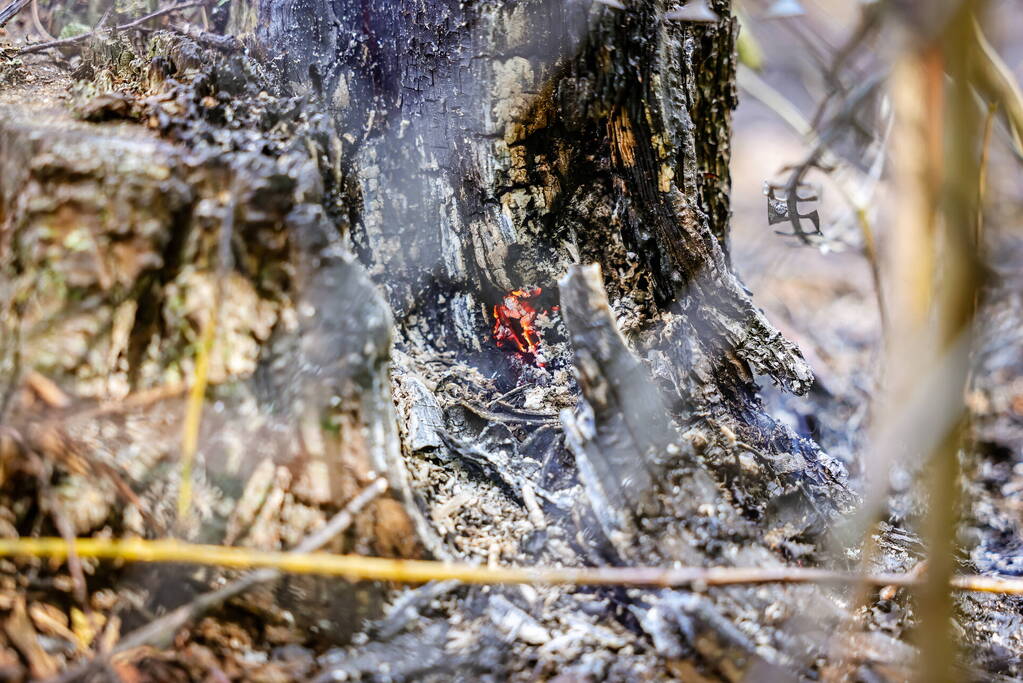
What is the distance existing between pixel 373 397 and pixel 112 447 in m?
0.23

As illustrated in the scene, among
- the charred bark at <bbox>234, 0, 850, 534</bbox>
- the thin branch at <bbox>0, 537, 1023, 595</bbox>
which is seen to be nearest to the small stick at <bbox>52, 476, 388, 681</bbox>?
the thin branch at <bbox>0, 537, 1023, 595</bbox>

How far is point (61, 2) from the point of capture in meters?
1.20

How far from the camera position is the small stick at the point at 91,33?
1.02m

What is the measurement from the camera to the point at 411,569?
62 centimetres

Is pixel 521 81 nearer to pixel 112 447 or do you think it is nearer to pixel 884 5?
pixel 884 5

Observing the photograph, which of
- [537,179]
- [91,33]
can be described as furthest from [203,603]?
[91,33]

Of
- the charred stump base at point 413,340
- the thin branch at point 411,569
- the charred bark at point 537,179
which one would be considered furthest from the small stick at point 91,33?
the thin branch at point 411,569

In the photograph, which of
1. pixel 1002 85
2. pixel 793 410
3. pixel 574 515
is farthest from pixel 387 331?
pixel 793 410

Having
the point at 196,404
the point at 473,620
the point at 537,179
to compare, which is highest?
the point at 537,179

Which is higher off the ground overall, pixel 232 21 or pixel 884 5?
pixel 232 21

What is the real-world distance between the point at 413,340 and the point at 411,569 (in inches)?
16.5

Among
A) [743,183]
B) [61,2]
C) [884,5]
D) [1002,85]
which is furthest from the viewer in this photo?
[743,183]

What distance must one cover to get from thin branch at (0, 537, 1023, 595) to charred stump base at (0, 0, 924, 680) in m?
0.01

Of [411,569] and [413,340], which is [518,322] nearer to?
[413,340]
